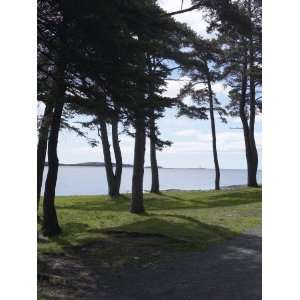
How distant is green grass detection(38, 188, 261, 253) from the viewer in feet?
19.5

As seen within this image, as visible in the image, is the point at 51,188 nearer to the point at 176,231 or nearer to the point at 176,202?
the point at 176,231

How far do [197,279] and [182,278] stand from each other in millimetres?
143

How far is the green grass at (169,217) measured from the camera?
5.95m

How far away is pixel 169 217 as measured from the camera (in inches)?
271

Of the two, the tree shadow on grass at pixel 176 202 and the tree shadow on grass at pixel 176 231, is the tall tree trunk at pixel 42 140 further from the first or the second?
the tree shadow on grass at pixel 176 231

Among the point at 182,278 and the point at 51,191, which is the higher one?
the point at 51,191

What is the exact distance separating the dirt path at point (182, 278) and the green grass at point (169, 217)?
71cm

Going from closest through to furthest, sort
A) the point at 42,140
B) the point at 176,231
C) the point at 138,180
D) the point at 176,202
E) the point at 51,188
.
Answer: the point at 42,140 < the point at 176,231 < the point at 51,188 < the point at 176,202 < the point at 138,180

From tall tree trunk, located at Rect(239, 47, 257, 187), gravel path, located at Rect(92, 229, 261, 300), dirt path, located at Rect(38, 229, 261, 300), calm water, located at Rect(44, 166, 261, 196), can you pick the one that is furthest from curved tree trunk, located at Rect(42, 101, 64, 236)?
tall tree trunk, located at Rect(239, 47, 257, 187)

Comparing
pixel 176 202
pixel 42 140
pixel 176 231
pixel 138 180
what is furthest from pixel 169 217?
pixel 42 140

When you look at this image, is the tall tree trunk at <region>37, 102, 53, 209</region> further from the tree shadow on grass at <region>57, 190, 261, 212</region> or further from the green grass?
the tree shadow on grass at <region>57, 190, 261, 212</region>

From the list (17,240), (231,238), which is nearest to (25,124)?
(17,240)
